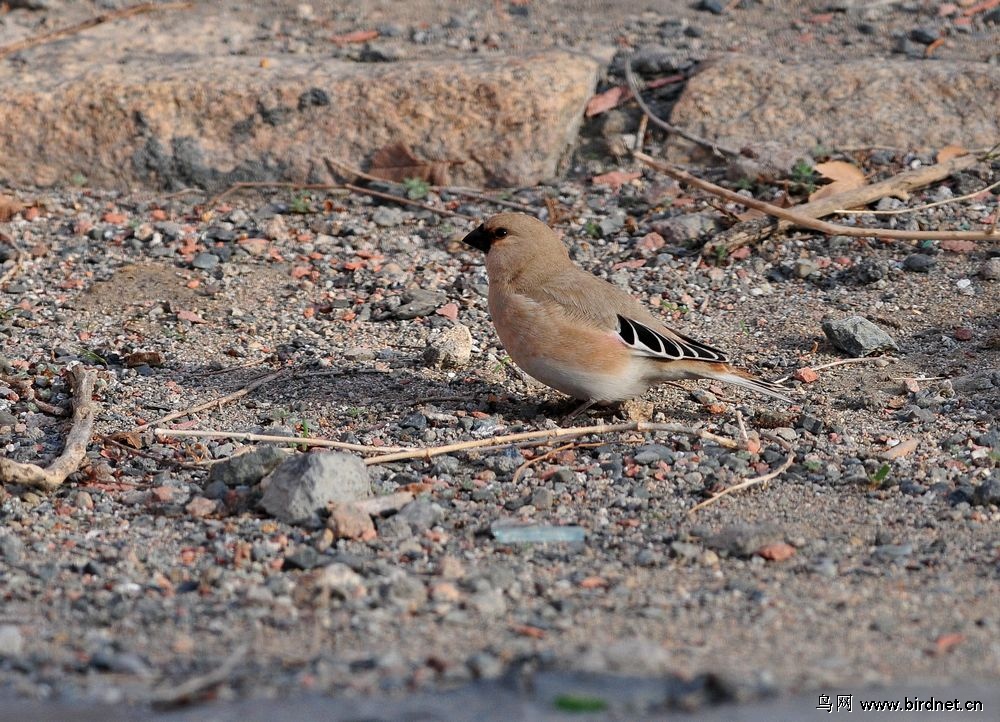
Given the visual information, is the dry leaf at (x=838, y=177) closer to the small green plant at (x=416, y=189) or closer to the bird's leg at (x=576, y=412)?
the small green plant at (x=416, y=189)

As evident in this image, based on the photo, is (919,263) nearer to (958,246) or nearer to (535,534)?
(958,246)

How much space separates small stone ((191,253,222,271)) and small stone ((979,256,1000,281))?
11.6 feet

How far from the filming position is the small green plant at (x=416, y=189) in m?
6.77

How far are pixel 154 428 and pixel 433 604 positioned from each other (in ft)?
5.66

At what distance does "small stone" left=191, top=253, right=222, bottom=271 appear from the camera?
243 inches

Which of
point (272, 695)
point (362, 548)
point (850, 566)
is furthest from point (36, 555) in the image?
point (850, 566)

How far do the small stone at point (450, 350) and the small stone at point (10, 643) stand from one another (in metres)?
2.40

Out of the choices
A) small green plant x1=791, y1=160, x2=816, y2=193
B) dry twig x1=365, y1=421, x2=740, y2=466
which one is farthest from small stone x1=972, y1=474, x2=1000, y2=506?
small green plant x1=791, y1=160, x2=816, y2=193

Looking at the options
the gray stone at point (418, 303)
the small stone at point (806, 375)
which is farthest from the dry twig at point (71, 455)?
the small stone at point (806, 375)

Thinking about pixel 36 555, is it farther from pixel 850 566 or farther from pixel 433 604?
pixel 850 566

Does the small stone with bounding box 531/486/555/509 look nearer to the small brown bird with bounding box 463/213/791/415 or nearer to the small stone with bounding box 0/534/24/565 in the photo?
the small brown bird with bounding box 463/213/791/415

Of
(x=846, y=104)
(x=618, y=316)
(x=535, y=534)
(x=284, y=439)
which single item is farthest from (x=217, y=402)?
(x=846, y=104)

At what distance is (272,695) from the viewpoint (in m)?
2.84

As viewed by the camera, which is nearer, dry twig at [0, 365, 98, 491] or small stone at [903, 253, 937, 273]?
dry twig at [0, 365, 98, 491]
